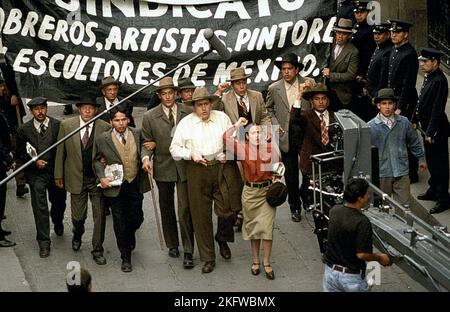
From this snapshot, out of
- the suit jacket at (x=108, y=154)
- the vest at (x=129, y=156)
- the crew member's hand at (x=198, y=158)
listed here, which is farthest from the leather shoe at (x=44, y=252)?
the crew member's hand at (x=198, y=158)

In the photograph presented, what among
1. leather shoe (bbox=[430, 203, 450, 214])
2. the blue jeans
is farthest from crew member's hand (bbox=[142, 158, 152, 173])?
leather shoe (bbox=[430, 203, 450, 214])

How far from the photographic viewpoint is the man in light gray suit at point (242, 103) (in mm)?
13211

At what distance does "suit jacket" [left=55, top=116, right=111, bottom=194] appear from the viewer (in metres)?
12.9

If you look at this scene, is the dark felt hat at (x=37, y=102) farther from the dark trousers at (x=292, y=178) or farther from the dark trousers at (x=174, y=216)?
the dark trousers at (x=292, y=178)

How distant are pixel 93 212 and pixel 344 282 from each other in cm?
354

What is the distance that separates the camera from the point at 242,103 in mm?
13273

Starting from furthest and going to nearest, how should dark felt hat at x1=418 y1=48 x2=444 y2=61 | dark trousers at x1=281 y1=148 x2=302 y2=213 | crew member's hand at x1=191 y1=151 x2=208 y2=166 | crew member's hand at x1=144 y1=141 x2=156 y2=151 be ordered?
1. dark trousers at x1=281 y1=148 x2=302 y2=213
2. dark felt hat at x1=418 y1=48 x2=444 y2=61
3. crew member's hand at x1=144 y1=141 x2=156 y2=151
4. crew member's hand at x1=191 y1=151 x2=208 y2=166

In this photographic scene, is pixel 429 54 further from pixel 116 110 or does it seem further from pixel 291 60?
pixel 116 110

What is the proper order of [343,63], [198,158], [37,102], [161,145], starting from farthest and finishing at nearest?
1. [343,63]
2. [37,102]
3. [161,145]
4. [198,158]

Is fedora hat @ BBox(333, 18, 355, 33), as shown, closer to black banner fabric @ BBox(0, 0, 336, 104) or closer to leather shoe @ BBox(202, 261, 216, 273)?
black banner fabric @ BBox(0, 0, 336, 104)

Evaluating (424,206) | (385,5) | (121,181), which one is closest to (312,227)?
(424,206)

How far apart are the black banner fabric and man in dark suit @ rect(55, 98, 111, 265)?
4.30 feet

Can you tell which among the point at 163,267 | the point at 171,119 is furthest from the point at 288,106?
the point at 163,267
